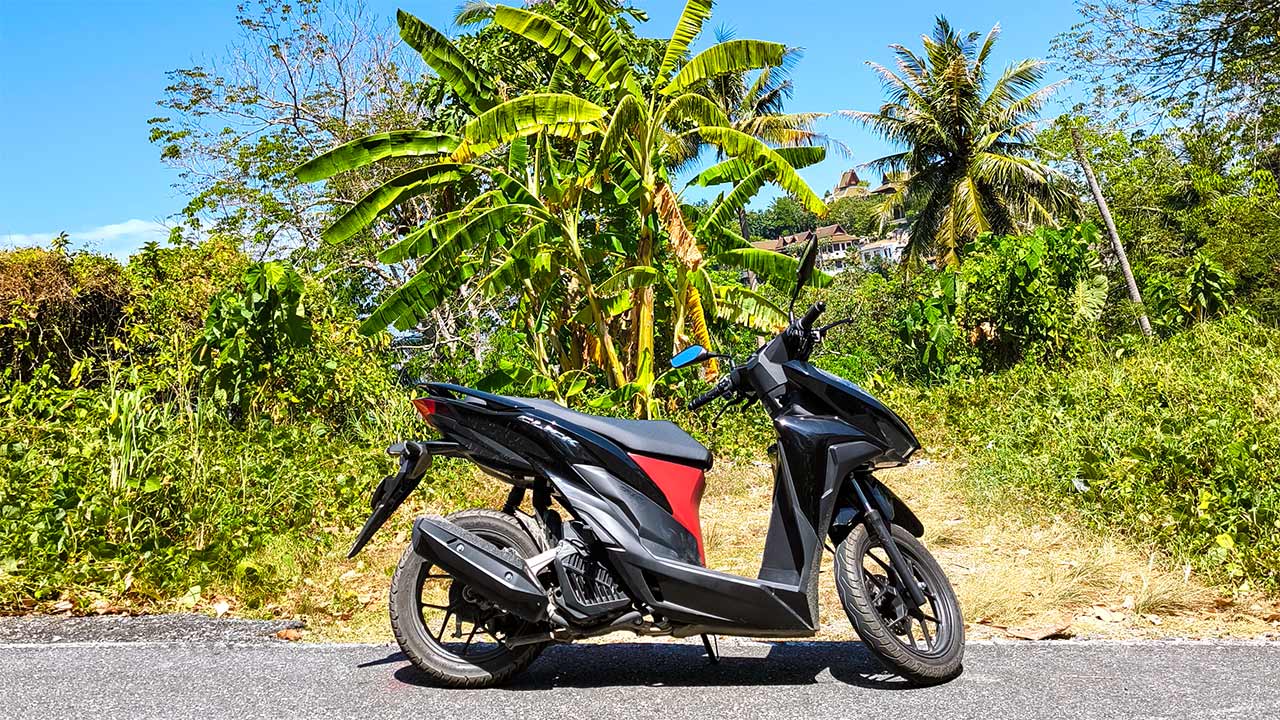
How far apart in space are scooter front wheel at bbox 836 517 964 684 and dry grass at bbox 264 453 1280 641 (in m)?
0.74

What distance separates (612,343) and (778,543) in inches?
287

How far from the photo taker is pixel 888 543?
3635 millimetres

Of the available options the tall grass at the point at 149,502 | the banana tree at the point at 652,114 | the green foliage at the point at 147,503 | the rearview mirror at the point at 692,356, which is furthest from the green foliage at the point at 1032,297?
the rearview mirror at the point at 692,356

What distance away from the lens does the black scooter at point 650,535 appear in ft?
11.6

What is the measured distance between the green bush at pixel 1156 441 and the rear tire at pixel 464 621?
11.8 feet

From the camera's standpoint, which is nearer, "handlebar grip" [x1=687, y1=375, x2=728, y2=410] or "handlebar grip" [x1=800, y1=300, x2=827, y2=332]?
"handlebar grip" [x1=800, y1=300, x2=827, y2=332]

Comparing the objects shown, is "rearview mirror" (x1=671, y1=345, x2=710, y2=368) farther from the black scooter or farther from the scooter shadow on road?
the scooter shadow on road

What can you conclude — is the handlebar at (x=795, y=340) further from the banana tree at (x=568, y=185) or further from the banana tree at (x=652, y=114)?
the banana tree at (x=652, y=114)

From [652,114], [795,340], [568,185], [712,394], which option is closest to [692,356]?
[712,394]

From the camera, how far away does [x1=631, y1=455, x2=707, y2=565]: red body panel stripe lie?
368cm

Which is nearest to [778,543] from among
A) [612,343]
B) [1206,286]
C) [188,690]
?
[188,690]

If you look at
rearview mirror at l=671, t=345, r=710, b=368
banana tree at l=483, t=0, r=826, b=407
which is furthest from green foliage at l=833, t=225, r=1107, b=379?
rearview mirror at l=671, t=345, r=710, b=368

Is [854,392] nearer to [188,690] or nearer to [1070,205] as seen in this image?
[188,690]

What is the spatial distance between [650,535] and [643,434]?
1.18 ft
